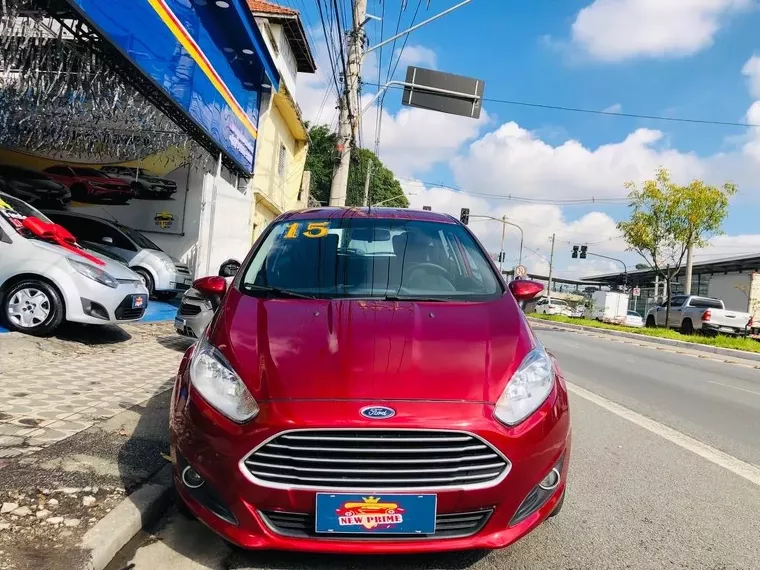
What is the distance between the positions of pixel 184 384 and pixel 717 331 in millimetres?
22452

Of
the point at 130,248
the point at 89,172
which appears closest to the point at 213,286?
the point at 130,248

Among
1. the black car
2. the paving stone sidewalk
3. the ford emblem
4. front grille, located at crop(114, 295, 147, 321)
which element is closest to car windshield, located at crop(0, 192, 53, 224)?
front grille, located at crop(114, 295, 147, 321)

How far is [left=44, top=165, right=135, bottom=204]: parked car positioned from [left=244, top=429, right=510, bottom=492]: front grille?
1470cm

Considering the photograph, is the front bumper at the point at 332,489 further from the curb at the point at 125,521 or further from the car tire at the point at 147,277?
the car tire at the point at 147,277

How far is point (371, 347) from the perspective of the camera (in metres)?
2.52

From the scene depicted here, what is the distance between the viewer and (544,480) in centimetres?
242

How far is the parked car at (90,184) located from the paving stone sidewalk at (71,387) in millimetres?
8753

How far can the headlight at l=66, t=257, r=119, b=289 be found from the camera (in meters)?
6.80

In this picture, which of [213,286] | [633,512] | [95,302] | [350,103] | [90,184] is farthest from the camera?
[90,184]

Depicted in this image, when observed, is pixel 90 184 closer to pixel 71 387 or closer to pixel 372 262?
pixel 71 387

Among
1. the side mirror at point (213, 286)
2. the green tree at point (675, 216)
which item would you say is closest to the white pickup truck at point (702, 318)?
the green tree at point (675, 216)

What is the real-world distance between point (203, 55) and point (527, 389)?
1069 cm

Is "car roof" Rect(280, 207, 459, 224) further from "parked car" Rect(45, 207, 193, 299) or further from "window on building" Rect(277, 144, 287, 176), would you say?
"window on building" Rect(277, 144, 287, 176)

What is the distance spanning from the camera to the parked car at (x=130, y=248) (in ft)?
39.6
